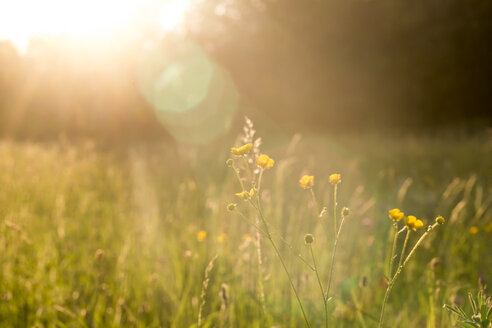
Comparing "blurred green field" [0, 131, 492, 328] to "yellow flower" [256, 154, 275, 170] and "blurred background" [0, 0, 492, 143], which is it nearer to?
"yellow flower" [256, 154, 275, 170]

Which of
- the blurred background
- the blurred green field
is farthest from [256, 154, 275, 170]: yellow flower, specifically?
the blurred background

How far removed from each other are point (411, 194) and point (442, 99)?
10507mm

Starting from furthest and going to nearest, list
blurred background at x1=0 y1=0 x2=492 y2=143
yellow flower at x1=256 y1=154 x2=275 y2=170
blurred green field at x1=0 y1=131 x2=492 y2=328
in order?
blurred background at x1=0 y1=0 x2=492 y2=143 < blurred green field at x1=0 y1=131 x2=492 y2=328 < yellow flower at x1=256 y1=154 x2=275 y2=170

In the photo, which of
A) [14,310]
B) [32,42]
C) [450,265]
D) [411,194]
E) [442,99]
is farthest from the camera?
[32,42]

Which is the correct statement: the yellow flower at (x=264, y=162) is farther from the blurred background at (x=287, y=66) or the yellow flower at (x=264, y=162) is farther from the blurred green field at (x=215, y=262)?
the blurred background at (x=287, y=66)

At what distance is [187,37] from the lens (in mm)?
12312

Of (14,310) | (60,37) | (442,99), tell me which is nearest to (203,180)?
(14,310)

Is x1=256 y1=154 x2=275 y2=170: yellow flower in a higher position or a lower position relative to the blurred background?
lower

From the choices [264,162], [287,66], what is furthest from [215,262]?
[287,66]

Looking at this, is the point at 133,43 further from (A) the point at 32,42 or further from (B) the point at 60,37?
(A) the point at 32,42

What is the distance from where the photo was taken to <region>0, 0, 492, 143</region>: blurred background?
1113cm

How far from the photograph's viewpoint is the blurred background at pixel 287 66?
11.1 meters

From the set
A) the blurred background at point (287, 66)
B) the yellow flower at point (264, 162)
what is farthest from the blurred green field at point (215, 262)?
the blurred background at point (287, 66)

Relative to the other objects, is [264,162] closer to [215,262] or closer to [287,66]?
[215,262]
